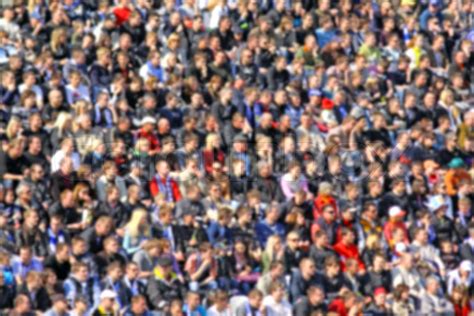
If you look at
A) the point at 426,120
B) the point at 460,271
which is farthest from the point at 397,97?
the point at 460,271

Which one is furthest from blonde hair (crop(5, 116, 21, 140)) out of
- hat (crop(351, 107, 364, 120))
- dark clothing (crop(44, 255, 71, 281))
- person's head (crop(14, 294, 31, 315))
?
hat (crop(351, 107, 364, 120))

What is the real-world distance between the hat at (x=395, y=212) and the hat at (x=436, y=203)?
560 millimetres

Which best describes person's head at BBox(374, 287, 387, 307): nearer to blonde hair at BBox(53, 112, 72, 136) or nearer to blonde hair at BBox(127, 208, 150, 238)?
blonde hair at BBox(127, 208, 150, 238)

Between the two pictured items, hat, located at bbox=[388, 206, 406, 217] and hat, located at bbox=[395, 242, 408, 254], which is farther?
hat, located at bbox=[388, 206, 406, 217]

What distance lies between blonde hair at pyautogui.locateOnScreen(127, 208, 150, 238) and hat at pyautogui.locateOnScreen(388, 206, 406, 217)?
11.6 ft

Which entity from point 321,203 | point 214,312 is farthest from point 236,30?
point 214,312

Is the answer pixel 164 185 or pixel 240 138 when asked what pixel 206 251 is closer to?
pixel 164 185

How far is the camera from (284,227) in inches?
915

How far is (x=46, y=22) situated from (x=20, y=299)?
6608mm

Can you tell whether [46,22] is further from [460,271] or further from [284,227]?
[460,271]

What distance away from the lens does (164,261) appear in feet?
71.5

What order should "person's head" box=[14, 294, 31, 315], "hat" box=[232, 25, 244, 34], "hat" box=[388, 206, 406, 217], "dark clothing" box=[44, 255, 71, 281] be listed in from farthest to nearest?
"hat" box=[232, 25, 244, 34] < "hat" box=[388, 206, 406, 217] < "dark clothing" box=[44, 255, 71, 281] < "person's head" box=[14, 294, 31, 315]

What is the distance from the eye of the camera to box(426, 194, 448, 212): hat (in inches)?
972

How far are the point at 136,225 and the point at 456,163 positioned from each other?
5527mm
